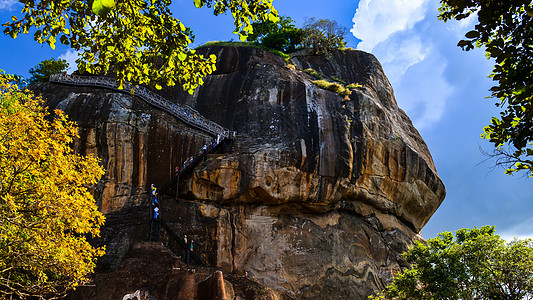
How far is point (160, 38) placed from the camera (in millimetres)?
7043

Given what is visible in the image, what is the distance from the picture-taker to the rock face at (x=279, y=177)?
22547 millimetres

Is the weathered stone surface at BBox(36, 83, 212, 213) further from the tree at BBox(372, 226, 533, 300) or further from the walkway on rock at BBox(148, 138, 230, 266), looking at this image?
the tree at BBox(372, 226, 533, 300)

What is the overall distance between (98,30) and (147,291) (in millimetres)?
10018

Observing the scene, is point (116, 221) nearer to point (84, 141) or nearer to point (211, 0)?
point (84, 141)

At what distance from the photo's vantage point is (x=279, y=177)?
76.0 ft

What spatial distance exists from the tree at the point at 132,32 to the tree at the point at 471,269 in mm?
12637

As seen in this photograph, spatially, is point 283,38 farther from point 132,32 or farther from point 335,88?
point 132,32

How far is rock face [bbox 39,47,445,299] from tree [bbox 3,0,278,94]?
599 inches

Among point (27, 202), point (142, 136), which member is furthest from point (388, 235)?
point (27, 202)

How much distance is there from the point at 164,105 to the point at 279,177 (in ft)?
28.7

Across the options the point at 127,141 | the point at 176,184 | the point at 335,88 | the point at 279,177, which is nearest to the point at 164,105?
the point at 127,141

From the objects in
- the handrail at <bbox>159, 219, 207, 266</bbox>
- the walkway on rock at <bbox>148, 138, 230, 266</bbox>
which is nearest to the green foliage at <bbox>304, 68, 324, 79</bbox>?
the walkway on rock at <bbox>148, 138, 230, 266</bbox>

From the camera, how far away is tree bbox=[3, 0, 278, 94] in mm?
6934

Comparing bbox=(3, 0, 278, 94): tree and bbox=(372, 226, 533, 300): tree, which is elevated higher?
bbox=(3, 0, 278, 94): tree
